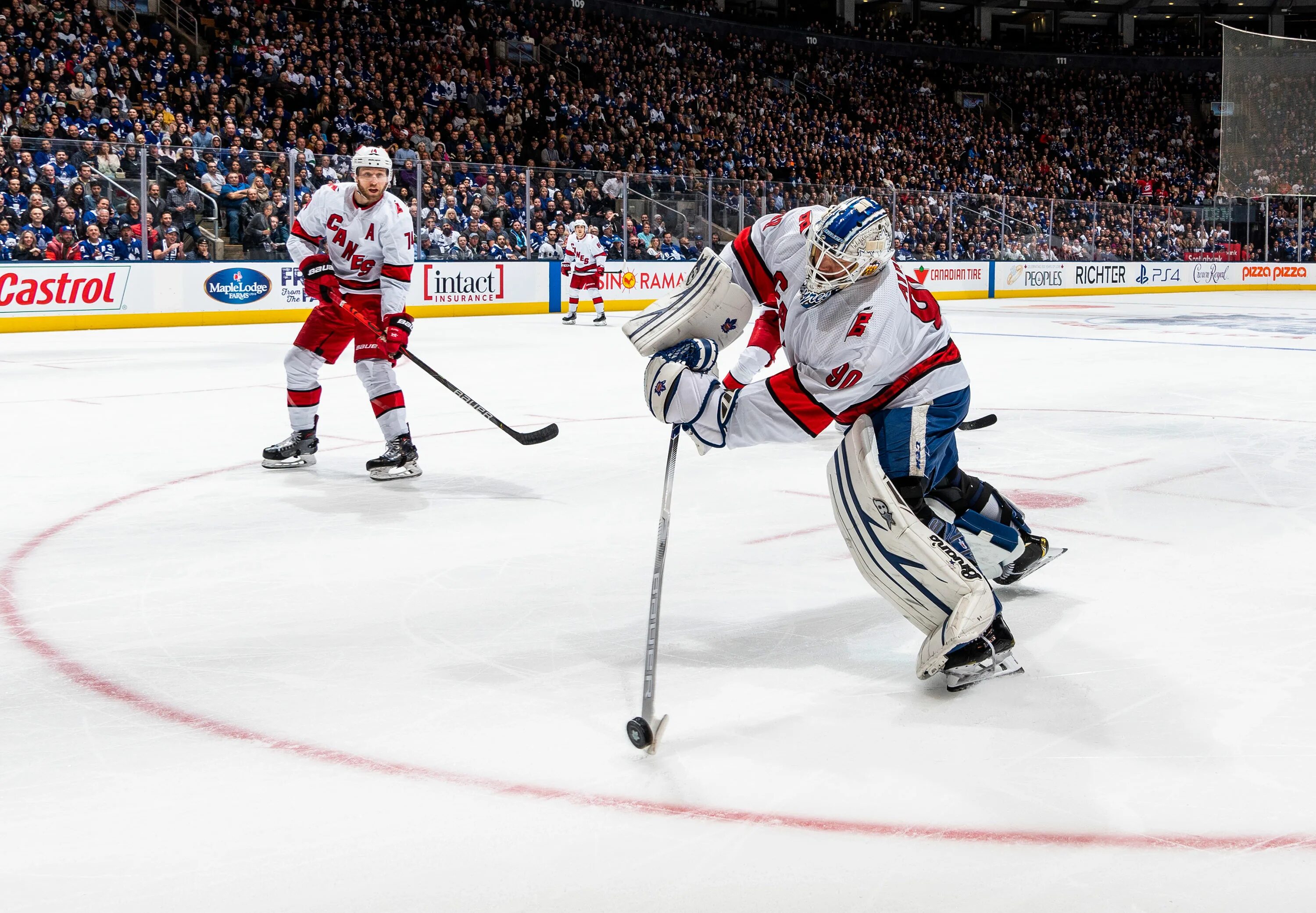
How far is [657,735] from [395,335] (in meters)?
3.67

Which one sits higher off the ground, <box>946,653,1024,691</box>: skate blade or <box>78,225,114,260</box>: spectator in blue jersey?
<box>78,225,114,260</box>: spectator in blue jersey

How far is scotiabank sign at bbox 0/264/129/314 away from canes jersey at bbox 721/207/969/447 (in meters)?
12.6

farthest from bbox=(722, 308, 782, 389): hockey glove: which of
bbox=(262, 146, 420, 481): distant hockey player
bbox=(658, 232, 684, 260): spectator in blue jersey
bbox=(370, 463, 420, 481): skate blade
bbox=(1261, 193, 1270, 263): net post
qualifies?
bbox=(1261, 193, 1270, 263): net post

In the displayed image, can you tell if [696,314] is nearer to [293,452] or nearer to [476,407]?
[476,407]

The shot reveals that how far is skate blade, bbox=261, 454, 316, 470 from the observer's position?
244 inches

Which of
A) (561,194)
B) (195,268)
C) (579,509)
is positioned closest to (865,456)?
(579,509)

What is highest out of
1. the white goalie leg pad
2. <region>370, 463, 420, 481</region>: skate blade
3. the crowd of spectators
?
the crowd of spectators

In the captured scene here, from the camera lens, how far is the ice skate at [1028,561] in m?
3.97

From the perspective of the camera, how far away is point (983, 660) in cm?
308

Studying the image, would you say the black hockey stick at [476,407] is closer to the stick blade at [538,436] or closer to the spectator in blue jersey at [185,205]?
the stick blade at [538,436]

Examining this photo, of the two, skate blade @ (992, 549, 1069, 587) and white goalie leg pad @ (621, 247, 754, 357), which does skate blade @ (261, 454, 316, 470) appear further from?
skate blade @ (992, 549, 1069, 587)

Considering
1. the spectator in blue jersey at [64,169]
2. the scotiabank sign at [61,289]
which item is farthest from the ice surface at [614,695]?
the scotiabank sign at [61,289]

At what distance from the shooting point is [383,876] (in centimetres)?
216

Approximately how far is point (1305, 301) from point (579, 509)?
21.0m
